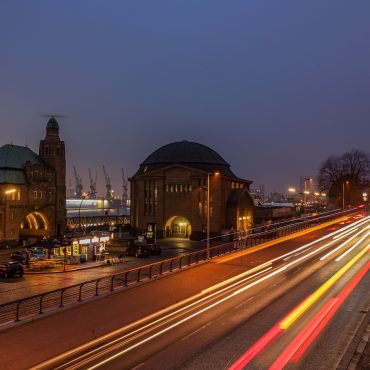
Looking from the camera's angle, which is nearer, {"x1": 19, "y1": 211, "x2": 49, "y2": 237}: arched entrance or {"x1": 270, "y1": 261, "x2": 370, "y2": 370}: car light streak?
{"x1": 270, "y1": 261, "x2": 370, "y2": 370}: car light streak

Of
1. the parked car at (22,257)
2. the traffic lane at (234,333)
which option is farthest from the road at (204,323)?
the parked car at (22,257)

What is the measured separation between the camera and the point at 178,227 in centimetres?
8069

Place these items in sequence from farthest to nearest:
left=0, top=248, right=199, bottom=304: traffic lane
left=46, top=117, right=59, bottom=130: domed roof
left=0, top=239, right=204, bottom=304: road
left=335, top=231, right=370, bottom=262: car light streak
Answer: left=46, top=117, right=59, bottom=130: domed roof
left=335, top=231, right=370, bottom=262: car light streak
left=0, top=239, right=204, bottom=304: road
left=0, top=248, right=199, bottom=304: traffic lane

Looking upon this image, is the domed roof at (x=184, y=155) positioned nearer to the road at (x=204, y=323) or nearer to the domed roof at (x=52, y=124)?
the domed roof at (x=52, y=124)

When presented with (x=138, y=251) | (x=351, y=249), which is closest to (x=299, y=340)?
(x=351, y=249)

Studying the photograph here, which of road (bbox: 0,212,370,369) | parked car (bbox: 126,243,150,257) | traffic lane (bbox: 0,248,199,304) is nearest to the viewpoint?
road (bbox: 0,212,370,369)

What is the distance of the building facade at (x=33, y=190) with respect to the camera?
7056cm

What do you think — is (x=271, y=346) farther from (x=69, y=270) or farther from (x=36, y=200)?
(x=36, y=200)

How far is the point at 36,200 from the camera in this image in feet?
251

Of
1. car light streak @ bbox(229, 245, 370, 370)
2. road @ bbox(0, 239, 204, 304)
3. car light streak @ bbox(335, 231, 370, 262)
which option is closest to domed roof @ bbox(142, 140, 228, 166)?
car light streak @ bbox(335, 231, 370, 262)

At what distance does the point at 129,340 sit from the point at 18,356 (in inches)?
160

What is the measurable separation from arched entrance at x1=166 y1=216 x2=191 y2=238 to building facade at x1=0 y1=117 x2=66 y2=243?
18.2 meters

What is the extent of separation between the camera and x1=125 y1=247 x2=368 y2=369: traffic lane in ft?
51.6

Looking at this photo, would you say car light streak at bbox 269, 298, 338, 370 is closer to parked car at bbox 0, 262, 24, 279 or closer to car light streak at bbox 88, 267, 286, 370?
car light streak at bbox 88, 267, 286, 370
